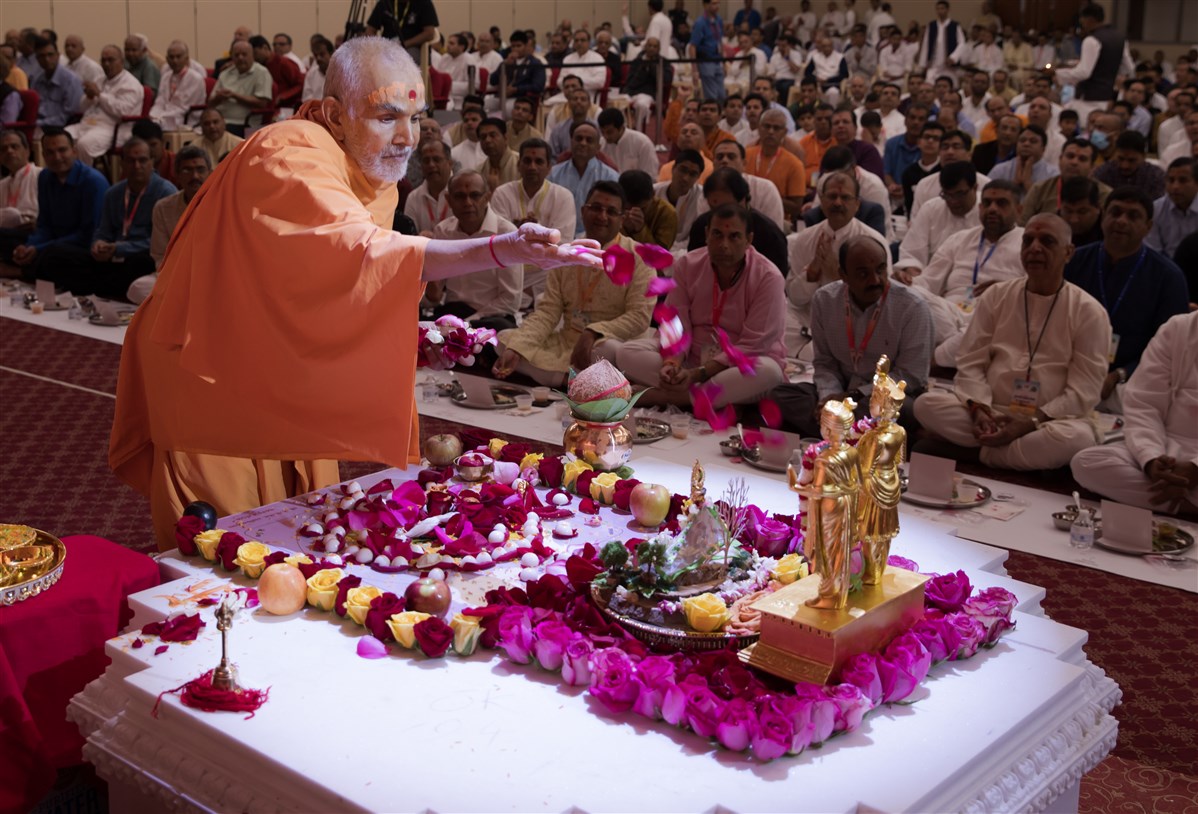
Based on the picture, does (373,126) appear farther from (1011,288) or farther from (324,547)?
(1011,288)

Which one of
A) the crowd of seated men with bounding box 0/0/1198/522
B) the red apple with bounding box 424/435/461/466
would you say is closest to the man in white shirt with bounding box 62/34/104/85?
the crowd of seated men with bounding box 0/0/1198/522

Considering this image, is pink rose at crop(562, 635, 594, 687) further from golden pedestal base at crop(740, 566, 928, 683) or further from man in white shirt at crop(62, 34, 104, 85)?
man in white shirt at crop(62, 34, 104, 85)

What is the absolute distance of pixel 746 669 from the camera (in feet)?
7.35

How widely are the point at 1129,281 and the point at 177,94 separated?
959cm

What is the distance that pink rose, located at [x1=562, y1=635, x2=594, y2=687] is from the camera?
221cm

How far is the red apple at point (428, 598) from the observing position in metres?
2.42

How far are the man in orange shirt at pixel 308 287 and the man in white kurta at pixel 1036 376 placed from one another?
8.87ft

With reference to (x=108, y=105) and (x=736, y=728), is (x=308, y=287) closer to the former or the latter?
(x=736, y=728)

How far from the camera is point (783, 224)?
8219 mm

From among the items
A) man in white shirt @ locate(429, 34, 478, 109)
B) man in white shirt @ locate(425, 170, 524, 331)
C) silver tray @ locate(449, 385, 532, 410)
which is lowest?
silver tray @ locate(449, 385, 532, 410)

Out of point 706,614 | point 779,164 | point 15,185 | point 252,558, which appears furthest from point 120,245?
point 706,614

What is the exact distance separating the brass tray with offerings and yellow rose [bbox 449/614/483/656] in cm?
79

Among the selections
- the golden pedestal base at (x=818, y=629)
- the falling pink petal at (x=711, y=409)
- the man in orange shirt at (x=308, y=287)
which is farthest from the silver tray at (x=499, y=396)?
the golden pedestal base at (x=818, y=629)

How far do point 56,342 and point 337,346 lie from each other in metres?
4.67
